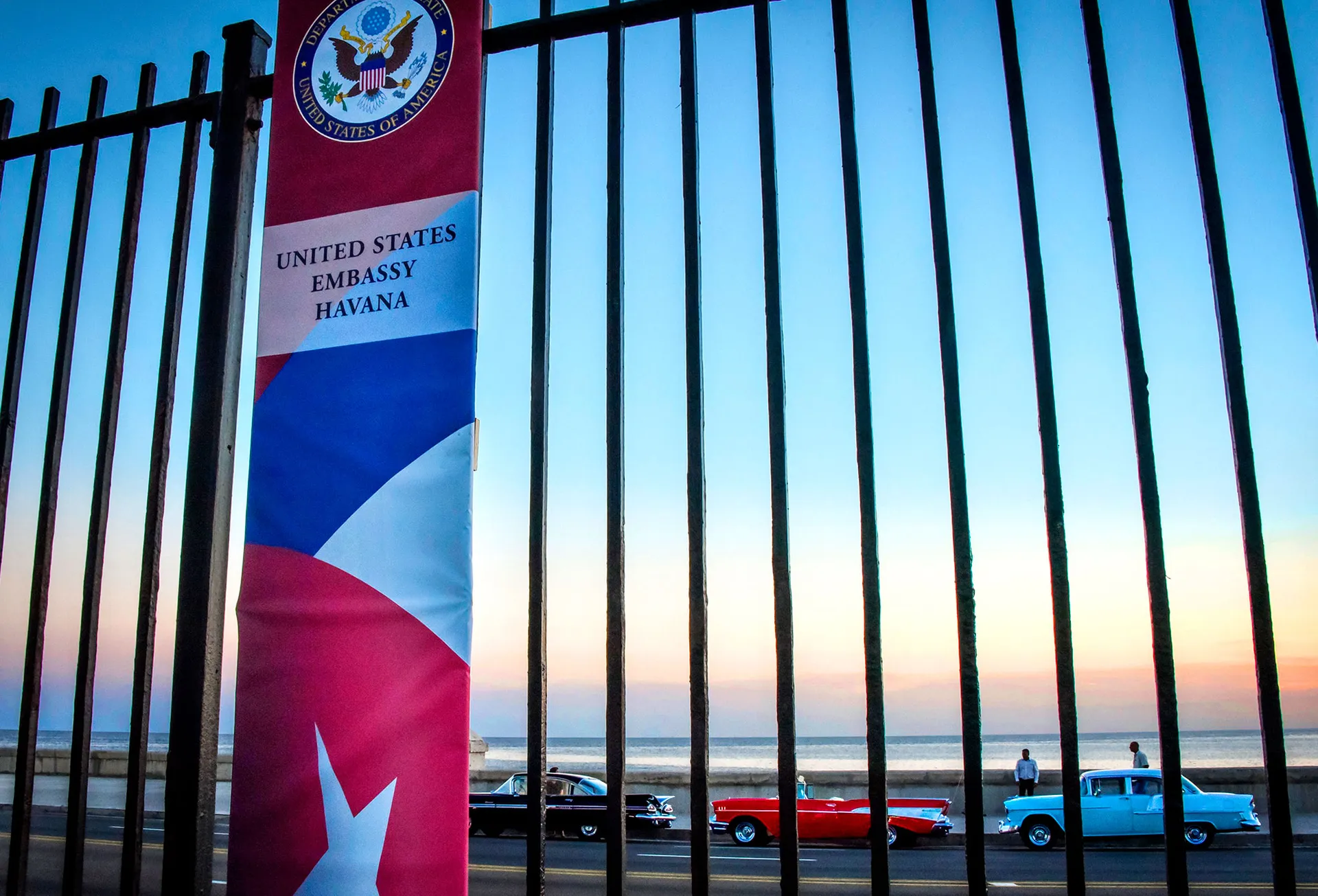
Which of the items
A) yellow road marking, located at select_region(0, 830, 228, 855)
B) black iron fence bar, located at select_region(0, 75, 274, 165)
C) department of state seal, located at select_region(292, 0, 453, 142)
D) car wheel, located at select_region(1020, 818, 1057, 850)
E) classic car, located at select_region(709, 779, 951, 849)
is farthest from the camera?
classic car, located at select_region(709, 779, 951, 849)

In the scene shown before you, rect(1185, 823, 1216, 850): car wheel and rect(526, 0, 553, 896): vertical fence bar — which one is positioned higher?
rect(526, 0, 553, 896): vertical fence bar

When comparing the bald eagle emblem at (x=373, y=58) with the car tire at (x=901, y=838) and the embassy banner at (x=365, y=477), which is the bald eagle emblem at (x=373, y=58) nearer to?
the embassy banner at (x=365, y=477)

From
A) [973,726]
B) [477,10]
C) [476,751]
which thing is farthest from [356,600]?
[476,751]

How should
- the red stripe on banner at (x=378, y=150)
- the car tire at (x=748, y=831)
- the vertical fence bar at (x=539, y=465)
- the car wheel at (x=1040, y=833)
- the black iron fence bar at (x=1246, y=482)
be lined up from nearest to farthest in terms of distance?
the black iron fence bar at (x=1246, y=482)
the vertical fence bar at (x=539, y=465)
the red stripe on banner at (x=378, y=150)
the car wheel at (x=1040, y=833)
the car tire at (x=748, y=831)

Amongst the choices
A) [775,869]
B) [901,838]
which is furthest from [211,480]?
[901,838]

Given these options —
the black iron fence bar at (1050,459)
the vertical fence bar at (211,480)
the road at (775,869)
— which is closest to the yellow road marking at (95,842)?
the road at (775,869)

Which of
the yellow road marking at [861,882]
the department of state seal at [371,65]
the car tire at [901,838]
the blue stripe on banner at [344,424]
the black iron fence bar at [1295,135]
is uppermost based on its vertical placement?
the department of state seal at [371,65]

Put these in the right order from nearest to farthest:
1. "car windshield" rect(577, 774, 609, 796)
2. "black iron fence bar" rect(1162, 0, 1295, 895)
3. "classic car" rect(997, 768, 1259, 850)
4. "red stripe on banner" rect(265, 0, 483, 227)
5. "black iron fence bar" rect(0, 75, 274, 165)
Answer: "black iron fence bar" rect(1162, 0, 1295, 895), "red stripe on banner" rect(265, 0, 483, 227), "black iron fence bar" rect(0, 75, 274, 165), "classic car" rect(997, 768, 1259, 850), "car windshield" rect(577, 774, 609, 796)

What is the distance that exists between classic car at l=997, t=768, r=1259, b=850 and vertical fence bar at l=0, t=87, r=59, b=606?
47.9ft

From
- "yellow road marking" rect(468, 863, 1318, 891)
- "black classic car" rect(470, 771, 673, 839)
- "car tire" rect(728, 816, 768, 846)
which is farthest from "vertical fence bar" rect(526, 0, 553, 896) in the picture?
"black classic car" rect(470, 771, 673, 839)

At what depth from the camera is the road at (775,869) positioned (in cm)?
1136

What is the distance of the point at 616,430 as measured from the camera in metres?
2.72

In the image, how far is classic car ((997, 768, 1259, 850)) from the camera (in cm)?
1466

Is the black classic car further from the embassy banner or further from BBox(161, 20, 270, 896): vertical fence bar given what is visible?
the embassy banner
